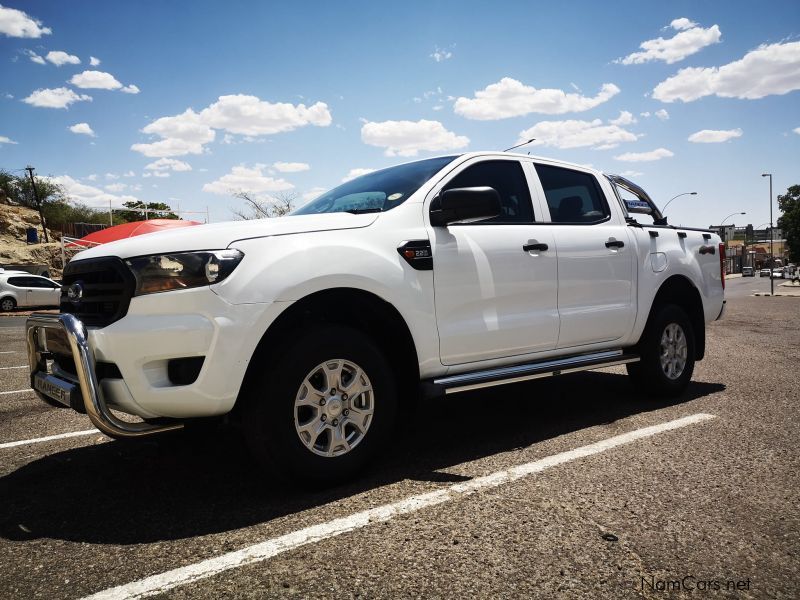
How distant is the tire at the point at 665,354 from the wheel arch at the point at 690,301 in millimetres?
136

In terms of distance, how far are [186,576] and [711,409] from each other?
409 centimetres

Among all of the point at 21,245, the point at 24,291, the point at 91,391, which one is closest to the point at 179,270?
the point at 91,391

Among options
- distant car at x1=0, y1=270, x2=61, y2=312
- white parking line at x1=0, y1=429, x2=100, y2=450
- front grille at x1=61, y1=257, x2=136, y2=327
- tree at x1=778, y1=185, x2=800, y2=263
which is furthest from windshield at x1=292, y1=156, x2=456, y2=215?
tree at x1=778, y1=185, x2=800, y2=263

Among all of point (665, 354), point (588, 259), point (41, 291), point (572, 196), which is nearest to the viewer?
point (588, 259)

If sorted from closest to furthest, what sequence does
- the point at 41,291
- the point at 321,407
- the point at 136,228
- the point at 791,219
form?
the point at 321,407 → the point at 136,228 → the point at 41,291 → the point at 791,219

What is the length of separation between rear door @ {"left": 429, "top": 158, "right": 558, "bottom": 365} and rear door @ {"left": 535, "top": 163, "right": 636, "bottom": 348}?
6.6 inches

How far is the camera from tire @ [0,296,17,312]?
826 inches

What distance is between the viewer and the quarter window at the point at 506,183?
12.9 ft

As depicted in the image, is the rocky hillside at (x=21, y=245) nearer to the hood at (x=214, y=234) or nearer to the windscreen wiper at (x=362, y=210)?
the windscreen wiper at (x=362, y=210)

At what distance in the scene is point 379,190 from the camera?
3.90 meters

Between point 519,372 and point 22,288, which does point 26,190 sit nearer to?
point 22,288

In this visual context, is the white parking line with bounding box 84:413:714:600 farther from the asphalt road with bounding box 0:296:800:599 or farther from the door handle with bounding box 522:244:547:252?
the door handle with bounding box 522:244:547:252

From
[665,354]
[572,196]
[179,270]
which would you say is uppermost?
[572,196]

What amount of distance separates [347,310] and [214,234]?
0.82 metres
